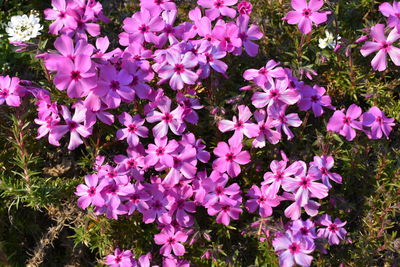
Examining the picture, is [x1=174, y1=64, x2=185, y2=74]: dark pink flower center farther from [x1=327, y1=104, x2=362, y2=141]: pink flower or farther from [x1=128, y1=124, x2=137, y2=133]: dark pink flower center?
[x1=327, y1=104, x2=362, y2=141]: pink flower

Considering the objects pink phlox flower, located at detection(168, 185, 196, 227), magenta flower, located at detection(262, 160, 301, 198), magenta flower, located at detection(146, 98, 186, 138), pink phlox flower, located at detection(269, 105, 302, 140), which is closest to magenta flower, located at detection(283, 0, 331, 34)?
pink phlox flower, located at detection(269, 105, 302, 140)

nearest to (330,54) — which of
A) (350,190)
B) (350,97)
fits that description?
(350,97)

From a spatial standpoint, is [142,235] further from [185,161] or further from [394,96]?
[394,96]

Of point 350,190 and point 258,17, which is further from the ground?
point 258,17

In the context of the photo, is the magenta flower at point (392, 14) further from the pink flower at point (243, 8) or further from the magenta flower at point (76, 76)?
the magenta flower at point (76, 76)

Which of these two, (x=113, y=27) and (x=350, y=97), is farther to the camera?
(x=113, y=27)

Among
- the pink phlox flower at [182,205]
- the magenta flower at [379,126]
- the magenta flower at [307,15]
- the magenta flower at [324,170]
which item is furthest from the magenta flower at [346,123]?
the pink phlox flower at [182,205]
